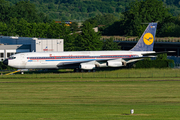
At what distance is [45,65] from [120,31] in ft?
376

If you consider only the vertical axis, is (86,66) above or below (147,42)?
below

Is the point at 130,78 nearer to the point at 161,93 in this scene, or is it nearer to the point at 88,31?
the point at 161,93

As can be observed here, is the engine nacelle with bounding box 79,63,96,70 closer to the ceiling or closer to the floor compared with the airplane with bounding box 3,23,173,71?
closer to the floor

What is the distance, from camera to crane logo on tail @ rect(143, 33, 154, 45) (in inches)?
2653

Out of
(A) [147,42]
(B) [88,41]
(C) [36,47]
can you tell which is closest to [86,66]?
(A) [147,42]

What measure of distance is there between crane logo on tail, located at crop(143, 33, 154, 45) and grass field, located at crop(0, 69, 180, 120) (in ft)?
41.0

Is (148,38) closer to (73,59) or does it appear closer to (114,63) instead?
(114,63)

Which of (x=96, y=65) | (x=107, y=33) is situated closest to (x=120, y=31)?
(x=107, y=33)

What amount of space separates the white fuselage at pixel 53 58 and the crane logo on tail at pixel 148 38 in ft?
19.4

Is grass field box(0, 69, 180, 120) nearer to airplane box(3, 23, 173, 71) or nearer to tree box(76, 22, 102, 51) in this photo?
airplane box(3, 23, 173, 71)

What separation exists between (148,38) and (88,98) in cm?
3426

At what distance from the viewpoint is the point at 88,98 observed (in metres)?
37.1

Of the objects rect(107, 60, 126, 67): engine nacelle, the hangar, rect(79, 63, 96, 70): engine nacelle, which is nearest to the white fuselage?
rect(79, 63, 96, 70): engine nacelle

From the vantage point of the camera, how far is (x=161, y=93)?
4047 centimetres
